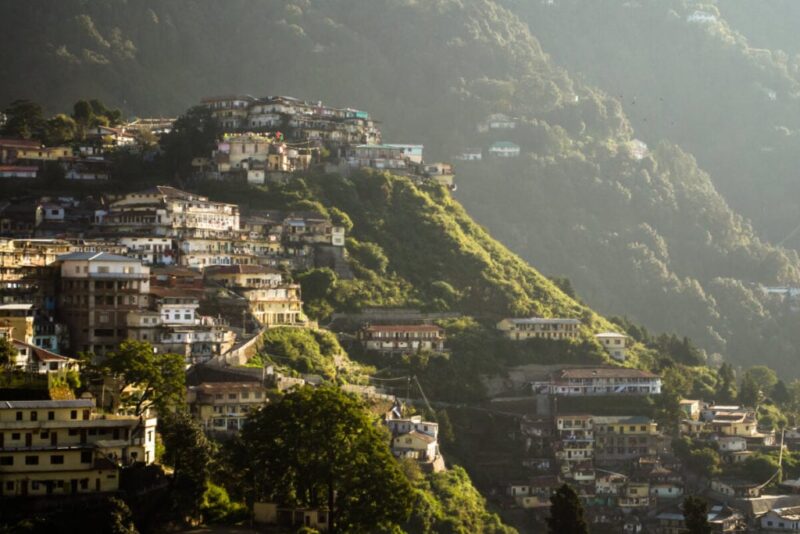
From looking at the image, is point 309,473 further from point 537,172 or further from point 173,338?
point 537,172

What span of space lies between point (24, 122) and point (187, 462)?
171 ft

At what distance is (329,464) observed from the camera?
182 ft

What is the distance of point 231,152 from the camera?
316 feet

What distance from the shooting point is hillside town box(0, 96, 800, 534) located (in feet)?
219

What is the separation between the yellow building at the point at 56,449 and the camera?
51094 mm

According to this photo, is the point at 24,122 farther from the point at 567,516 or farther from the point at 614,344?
the point at 567,516

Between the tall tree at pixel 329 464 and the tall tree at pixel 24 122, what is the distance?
4945 centimetres

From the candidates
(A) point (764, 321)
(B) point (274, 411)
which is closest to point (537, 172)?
(A) point (764, 321)

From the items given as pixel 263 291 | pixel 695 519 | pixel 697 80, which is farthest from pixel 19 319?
pixel 697 80

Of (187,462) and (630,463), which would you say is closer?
(187,462)

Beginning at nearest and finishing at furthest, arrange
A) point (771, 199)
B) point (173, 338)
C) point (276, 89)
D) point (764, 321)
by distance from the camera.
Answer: point (173, 338), point (764, 321), point (276, 89), point (771, 199)

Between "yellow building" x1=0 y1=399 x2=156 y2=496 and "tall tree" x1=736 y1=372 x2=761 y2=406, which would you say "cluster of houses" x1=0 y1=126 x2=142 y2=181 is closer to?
"tall tree" x1=736 y1=372 x2=761 y2=406

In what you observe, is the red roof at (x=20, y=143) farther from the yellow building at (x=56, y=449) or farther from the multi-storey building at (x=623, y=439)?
the yellow building at (x=56, y=449)

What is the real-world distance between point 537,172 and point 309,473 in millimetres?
83262
